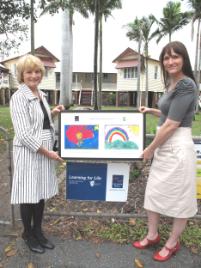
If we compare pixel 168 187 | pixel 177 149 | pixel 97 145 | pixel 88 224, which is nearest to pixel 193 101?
pixel 177 149

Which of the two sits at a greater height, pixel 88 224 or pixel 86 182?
pixel 86 182

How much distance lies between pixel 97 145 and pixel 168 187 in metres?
0.89

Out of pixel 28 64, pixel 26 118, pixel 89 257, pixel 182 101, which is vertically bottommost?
pixel 89 257

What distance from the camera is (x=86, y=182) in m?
3.87

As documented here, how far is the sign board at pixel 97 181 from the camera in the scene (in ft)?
12.5

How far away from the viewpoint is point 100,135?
350cm

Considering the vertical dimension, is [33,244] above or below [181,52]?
below

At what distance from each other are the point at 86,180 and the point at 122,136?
776mm

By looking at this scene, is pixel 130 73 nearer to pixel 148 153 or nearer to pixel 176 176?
pixel 148 153

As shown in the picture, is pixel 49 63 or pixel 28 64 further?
pixel 49 63

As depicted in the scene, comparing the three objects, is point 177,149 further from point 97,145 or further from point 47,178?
point 47,178

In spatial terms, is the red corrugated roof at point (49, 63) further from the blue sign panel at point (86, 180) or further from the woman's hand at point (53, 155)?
the woman's hand at point (53, 155)

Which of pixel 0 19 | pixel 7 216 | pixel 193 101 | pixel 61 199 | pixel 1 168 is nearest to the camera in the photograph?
pixel 193 101

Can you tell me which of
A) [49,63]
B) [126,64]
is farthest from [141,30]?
[49,63]
